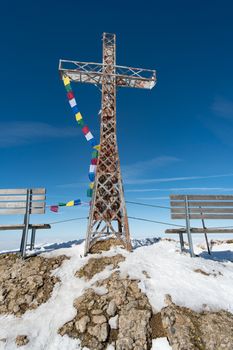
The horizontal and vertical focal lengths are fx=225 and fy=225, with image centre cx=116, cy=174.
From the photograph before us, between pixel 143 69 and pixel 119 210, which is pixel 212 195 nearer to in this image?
pixel 119 210

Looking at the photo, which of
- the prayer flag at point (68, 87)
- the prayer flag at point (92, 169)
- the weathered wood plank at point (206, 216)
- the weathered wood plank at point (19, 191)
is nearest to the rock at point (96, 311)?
the weathered wood plank at point (206, 216)

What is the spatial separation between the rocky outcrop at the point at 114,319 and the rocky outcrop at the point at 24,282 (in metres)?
1.67

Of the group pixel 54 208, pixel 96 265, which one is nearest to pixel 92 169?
pixel 54 208

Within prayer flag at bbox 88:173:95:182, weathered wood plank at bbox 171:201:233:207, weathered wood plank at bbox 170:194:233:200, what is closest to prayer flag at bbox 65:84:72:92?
prayer flag at bbox 88:173:95:182

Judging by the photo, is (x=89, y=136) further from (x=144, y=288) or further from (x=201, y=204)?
(x=144, y=288)

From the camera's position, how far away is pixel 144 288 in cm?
791

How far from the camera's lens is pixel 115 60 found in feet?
49.2

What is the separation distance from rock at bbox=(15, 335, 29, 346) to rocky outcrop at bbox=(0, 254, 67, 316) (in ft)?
4.08

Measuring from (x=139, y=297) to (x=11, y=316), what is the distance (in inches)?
170

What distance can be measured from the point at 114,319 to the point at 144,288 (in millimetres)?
1515

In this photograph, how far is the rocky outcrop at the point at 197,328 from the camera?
5.94m

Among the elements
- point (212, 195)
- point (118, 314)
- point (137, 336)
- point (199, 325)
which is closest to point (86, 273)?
point (118, 314)

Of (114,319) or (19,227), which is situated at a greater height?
(19,227)

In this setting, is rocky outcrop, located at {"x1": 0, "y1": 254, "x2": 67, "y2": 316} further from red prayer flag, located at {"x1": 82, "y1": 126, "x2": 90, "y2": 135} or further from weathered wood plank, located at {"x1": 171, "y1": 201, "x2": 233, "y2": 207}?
red prayer flag, located at {"x1": 82, "y1": 126, "x2": 90, "y2": 135}
